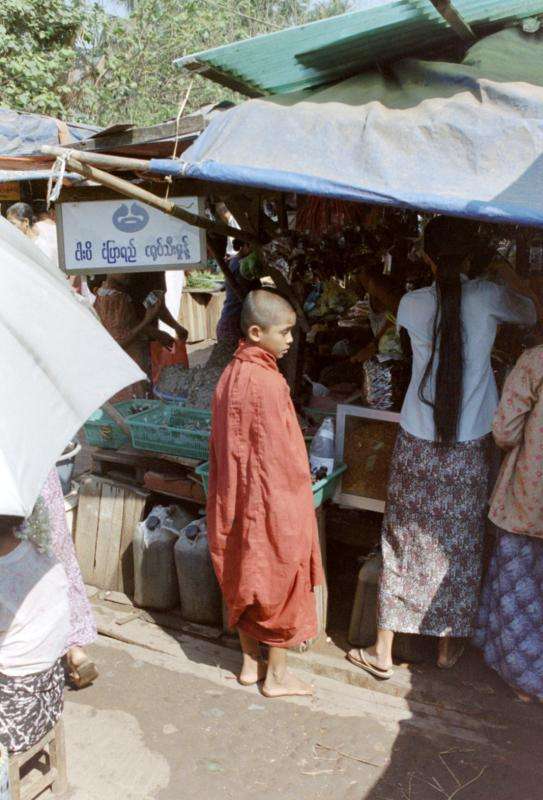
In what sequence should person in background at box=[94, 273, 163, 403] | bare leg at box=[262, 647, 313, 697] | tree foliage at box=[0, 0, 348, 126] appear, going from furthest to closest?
tree foliage at box=[0, 0, 348, 126]
person in background at box=[94, 273, 163, 403]
bare leg at box=[262, 647, 313, 697]

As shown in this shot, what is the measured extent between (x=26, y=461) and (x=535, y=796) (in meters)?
2.63

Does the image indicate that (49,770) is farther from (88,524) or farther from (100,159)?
(100,159)

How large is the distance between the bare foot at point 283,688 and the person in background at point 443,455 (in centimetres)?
36

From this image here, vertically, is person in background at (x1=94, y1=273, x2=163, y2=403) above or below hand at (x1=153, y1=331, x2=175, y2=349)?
above

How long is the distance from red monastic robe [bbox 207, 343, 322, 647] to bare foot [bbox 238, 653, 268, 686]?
311 millimetres

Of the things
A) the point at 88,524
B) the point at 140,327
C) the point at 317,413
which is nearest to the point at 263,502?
the point at 317,413

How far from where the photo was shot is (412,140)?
3137mm

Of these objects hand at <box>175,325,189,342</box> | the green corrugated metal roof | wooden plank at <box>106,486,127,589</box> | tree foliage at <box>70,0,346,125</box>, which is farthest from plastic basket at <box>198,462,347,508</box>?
tree foliage at <box>70,0,346,125</box>

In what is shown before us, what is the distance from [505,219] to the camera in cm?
282

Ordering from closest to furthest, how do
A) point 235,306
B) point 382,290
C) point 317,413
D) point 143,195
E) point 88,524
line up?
point 143,195
point 382,290
point 317,413
point 88,524
point 235,306

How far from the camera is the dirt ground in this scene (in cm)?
312

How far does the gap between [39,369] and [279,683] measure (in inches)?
93.8

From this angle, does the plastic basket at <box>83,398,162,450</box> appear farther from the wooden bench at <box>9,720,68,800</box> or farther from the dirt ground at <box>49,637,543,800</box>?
the wooden bench at <box>9,720,68,800</box>

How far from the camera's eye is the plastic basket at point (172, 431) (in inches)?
171
